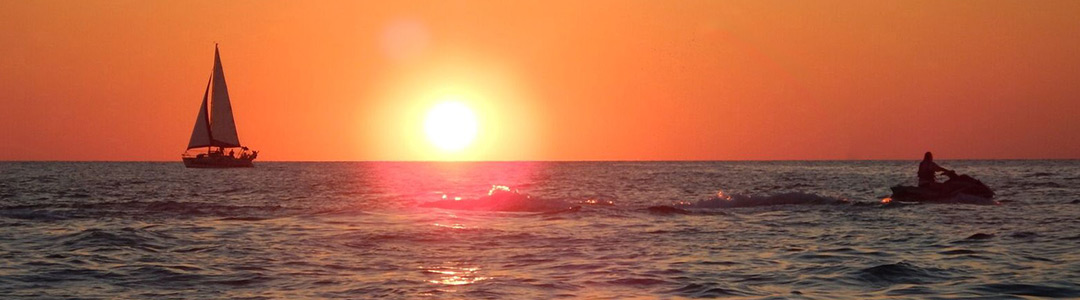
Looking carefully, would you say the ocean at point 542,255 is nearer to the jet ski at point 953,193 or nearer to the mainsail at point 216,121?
the jet ski at point 953,193

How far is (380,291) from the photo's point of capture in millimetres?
17047

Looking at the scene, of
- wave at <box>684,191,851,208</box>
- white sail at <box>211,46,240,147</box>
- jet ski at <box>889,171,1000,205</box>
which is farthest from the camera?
white sail at <box>211,46,240,147</box>

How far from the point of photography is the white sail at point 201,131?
139750mm

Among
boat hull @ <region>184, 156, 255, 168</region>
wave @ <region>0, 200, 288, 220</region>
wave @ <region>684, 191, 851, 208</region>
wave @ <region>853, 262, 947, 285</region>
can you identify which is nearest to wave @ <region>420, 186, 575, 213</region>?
wave @ <region>684, 191, 851, 208</region>

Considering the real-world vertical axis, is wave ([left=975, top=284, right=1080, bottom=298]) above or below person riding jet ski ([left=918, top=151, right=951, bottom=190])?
below

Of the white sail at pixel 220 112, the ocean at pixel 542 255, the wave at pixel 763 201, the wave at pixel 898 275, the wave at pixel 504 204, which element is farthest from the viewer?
the white sail at pixel 220 112

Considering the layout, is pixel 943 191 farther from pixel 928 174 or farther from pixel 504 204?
pixel 504 204

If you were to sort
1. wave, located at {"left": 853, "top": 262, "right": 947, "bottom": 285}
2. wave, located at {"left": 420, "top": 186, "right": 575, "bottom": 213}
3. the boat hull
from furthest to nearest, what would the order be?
the boat hull < wave, located at {"left": 420, "top": 186, "right": 575, "bottom": 213} < wave, located at {"left": 853, "top": 262, "right": 947, "bottom": 285}

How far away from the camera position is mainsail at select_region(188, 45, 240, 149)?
138m

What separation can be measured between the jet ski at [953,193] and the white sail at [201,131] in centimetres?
11107

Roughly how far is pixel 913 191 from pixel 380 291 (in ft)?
97.7

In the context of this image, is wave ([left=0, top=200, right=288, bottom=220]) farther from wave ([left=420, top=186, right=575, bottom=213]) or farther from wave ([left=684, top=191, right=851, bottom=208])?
wave ([left=684, top=191, right=851, bottom=208])

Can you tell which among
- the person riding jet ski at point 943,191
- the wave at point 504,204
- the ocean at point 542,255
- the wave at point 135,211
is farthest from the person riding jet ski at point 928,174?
the wave at point 135,211

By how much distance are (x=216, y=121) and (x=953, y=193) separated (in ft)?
369
